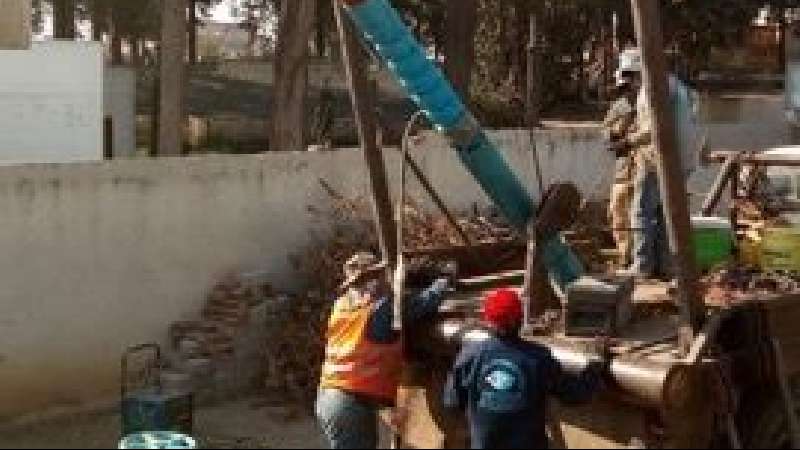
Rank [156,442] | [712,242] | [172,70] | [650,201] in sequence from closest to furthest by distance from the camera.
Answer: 1. [156,442]
2. [650,201]
3. [712,242]
4. [172,70]

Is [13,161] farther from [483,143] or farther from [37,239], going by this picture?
[483,143]

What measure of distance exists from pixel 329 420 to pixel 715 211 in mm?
4099

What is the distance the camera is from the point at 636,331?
23.4ft

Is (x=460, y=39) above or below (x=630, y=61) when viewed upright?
above

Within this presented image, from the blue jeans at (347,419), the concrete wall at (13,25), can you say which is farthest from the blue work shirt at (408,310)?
the concrete wall at (13,25)

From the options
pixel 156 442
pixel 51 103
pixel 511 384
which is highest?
pixel 51 103

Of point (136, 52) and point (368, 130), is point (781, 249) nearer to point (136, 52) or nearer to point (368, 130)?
point (368, 130)

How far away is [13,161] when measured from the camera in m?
16.6

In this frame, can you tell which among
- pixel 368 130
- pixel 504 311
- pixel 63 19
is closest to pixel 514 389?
pixel 504 311

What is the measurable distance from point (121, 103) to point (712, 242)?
18.3 metres

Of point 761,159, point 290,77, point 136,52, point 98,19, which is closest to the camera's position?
point 761,159

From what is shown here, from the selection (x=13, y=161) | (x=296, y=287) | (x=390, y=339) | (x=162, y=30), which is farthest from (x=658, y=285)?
(x=162, y=30)

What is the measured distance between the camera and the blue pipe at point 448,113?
7.25 meters

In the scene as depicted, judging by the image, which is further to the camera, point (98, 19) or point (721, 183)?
point (98, 19)
